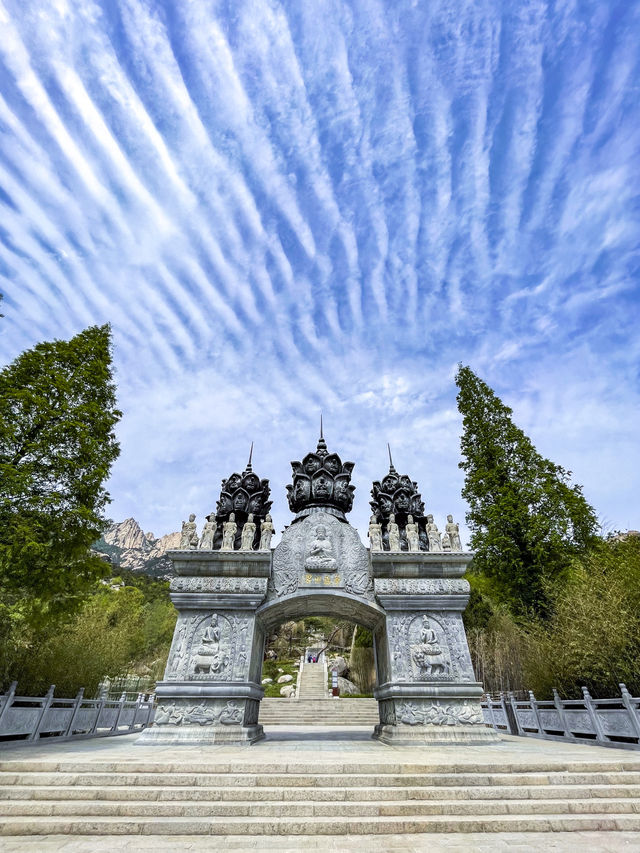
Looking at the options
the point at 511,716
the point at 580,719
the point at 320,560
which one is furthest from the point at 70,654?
the point at 511,716

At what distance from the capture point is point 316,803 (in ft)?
14.4

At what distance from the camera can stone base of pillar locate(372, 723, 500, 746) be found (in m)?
8.09

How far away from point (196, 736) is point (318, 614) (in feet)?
12.9

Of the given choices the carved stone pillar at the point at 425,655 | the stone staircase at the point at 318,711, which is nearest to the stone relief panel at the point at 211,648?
the carved stone pillar at the point at 425,655

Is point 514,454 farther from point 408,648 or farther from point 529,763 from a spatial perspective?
point 529,763

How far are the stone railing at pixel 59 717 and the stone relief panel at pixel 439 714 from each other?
7288mm

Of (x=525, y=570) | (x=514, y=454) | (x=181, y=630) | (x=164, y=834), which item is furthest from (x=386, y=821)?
(x=514, y=454)

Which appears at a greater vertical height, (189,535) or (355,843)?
(189,535)

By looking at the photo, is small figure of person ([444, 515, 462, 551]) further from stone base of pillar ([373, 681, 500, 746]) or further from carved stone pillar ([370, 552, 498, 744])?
stone base of pillar ([373, 681, 500, 746])

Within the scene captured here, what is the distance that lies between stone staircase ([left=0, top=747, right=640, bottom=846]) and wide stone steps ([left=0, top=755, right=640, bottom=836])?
1 centimetres

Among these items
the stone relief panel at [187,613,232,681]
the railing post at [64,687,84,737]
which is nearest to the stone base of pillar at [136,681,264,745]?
the stone relief panel at [187,613,232,681]

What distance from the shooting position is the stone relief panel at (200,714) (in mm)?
8141

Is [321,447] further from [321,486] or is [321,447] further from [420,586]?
[420,586]

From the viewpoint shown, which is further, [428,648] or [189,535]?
[189,535]
